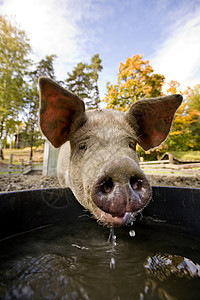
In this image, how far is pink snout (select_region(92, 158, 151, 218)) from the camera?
4.44ft

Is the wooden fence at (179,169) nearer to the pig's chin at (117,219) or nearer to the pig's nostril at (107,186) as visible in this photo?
the pig's chin at (117,219)

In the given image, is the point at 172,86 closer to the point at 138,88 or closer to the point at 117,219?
the point at 138,88

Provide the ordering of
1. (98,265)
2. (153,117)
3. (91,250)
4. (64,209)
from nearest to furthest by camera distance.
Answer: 1. (98,265)
2. (91,250)
3. (153,117)
4. (64,209)

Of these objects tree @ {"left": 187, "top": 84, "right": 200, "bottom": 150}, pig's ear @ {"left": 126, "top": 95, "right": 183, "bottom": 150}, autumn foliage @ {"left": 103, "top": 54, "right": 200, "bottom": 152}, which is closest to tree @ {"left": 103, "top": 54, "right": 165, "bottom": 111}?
autumn foliage @ {"left": 103, "top": 54, "right": 200, "bottom": 152}

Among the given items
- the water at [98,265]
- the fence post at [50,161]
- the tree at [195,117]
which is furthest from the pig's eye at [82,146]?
the tree at [195,117]

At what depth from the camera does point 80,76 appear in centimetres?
2931

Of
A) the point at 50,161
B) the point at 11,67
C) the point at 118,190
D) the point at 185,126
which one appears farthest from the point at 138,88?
the point at 118,190

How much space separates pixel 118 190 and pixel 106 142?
2.51 feet

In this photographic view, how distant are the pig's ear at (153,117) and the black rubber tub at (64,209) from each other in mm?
888

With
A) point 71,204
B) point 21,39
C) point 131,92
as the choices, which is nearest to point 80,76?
point 21,39

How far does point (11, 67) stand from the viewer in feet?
57.5

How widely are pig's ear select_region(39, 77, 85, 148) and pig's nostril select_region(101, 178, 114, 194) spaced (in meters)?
1.22

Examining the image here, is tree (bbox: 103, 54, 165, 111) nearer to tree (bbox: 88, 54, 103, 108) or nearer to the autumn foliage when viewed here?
the autumn foliage

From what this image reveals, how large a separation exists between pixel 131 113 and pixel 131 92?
13.3m
